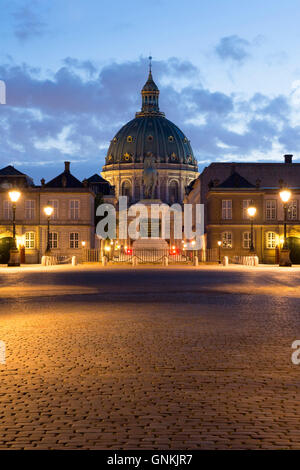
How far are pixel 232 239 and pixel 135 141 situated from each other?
105347 mm

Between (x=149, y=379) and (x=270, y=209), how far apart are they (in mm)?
63281

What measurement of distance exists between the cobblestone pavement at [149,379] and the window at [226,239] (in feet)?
172

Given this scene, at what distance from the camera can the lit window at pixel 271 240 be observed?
68750 millimetres

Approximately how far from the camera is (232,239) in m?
67.8

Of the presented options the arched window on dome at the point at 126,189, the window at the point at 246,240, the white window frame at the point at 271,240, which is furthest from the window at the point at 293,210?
the arched window on dome at the point at 126,189

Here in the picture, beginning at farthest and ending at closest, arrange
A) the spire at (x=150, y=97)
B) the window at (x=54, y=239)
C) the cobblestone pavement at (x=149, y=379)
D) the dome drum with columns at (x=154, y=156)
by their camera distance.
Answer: the spire at (x=150, y=97), the dome drum with columns at (x=154, y=156), the window at (x=54, y=239), the cobblestone pavement at (x=149, y=379)

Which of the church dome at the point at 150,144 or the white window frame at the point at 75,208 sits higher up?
the church dome at the point at 150,144

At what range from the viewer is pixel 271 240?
6900cm

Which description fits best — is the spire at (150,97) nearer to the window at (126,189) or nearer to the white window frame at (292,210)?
the window at (126,189)

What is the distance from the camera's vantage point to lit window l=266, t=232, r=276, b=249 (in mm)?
68750

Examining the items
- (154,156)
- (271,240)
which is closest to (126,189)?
(154,156)

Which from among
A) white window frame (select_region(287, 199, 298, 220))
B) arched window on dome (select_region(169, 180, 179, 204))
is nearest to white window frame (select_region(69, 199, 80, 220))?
white window frame (select_region(287, 199, 298, 220))

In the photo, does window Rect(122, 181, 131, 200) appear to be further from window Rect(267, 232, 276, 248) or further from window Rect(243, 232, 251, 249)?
window Rect(243, 232, 251, 249)
